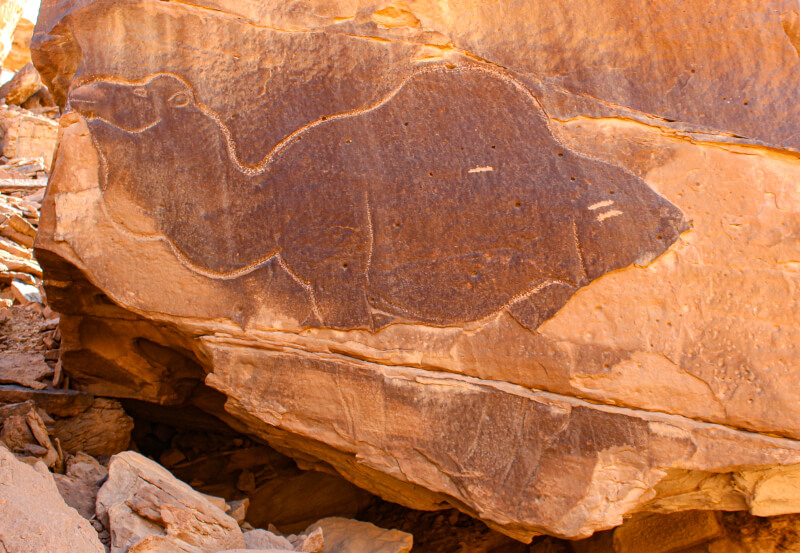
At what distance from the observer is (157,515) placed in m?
1.77

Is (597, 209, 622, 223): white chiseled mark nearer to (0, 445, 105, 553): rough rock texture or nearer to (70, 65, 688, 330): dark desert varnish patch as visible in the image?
(70, 65, 688, 330): dark desert varnish patch

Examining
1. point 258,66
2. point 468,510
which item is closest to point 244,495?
point 468,510

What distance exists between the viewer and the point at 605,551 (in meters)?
2.62

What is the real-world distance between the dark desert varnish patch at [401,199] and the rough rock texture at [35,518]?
2.71 feet

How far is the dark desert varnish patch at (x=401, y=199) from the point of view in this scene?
2.00 metres

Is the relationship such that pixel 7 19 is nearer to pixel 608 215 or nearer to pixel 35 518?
pixel 35 518

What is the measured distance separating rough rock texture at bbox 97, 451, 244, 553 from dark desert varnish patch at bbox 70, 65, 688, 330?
29.0 inches

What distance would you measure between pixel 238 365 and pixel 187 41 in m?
1.26

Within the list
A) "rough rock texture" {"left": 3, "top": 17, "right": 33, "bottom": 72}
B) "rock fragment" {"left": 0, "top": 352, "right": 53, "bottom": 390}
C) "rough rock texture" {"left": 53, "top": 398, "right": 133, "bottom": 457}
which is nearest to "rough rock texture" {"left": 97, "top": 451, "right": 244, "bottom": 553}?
"rough rock texture" {"left": 53, "top": 398, "right": 133, "bottom": 457}

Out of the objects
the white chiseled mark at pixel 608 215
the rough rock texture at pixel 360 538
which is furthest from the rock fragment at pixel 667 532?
the white chiseled mark at pixel 608 215

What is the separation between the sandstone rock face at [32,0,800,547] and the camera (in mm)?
1917

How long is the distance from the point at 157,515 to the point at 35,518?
Result: 371 mm

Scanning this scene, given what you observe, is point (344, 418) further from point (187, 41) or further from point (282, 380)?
point (187, 41)

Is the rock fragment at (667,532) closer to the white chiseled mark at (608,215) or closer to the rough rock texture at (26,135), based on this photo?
the white chiseled mark at (608,215)
